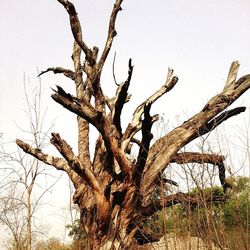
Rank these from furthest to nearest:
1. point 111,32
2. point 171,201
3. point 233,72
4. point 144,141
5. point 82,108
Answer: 1. point 233,72
2. point 111,32
3. point 171,201
4. point 82,108
5. point 144,141

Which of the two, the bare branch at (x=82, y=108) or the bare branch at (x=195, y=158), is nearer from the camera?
the bare branch at (x=82, y=108)

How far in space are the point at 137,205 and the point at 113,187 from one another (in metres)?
0.49

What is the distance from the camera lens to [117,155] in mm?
5059

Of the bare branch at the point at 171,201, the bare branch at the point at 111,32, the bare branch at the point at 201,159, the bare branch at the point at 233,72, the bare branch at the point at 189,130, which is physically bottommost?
the bare branch at the point at 171,201

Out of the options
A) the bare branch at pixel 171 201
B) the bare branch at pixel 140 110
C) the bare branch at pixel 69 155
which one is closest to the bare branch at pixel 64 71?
the bare branch at pixel 140 110

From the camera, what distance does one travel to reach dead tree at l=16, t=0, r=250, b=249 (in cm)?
490

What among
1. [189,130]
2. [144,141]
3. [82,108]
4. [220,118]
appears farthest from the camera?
[220,118]

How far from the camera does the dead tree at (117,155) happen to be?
4.90 metres

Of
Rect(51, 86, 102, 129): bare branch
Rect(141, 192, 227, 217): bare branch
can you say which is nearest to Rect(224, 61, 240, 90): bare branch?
Rect(141, 192, 227, 217): bare branch

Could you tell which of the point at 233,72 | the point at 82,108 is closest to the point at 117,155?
the point at 82,108

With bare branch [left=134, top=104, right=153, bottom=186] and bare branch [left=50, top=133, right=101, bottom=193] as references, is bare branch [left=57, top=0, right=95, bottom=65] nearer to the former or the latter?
bare branch [left=50, top=133, right=101, bottom=193]

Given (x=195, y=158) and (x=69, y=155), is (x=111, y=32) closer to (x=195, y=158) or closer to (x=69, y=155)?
(x=69, y=155)

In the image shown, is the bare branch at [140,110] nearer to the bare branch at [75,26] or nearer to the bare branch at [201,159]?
the bare branch at [201,159]

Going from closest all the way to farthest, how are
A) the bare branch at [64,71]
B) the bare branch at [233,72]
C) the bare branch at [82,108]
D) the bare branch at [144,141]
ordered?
the bare branch at [144,141] < the bare branch at [82,108] < the bare branch at [233,72] < the bare branch at [64,71]
